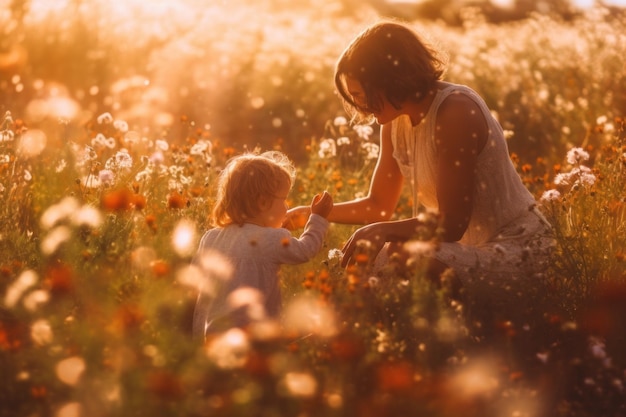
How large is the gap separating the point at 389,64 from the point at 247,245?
0.91 m

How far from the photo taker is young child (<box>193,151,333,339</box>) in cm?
328

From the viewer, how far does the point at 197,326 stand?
11.2ft

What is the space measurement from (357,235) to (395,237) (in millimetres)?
150

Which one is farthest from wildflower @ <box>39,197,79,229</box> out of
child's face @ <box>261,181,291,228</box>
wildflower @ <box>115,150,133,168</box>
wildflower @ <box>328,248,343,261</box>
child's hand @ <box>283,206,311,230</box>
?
wildflower @ <box>328,248,343,261</box>

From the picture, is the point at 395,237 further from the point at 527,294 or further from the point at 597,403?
the point at 597,403

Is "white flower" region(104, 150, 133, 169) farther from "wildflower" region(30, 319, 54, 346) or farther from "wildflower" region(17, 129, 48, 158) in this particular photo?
"wildflower" region(30, 319, 54, 346)

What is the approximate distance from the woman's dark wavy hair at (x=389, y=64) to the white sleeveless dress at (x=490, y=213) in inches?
5.0

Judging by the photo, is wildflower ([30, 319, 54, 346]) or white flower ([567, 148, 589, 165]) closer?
wildflower ([30, 319, 54, 346])

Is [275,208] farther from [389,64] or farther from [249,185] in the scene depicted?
[389,64]

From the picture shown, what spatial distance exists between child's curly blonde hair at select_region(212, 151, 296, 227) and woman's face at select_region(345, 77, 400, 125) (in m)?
0.42

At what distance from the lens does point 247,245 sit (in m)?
3.33

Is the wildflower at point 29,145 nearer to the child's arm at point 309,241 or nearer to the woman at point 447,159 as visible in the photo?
the woman at point 447,159

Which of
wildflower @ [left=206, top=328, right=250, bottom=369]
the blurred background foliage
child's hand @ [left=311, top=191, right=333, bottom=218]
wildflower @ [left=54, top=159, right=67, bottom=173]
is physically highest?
wildflower @ [left=206, top=328, right=250, bottom=369]

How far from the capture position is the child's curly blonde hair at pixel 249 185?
135 inches
